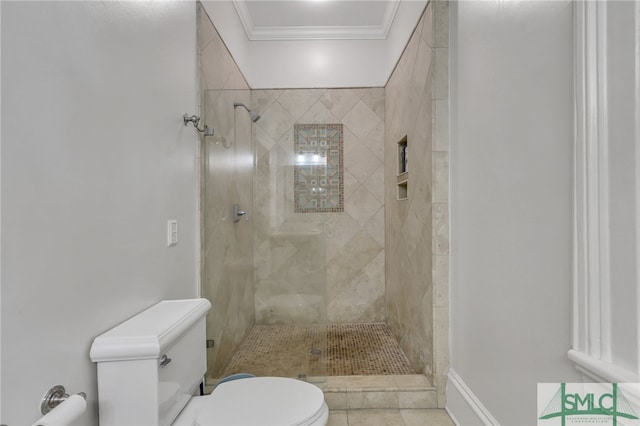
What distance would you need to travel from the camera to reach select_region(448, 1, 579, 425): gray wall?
1.03m

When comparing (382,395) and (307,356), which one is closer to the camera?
(382,395)

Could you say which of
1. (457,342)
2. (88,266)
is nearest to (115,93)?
(88,266)

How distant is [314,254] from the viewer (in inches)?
93.0

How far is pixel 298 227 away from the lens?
2391 mm

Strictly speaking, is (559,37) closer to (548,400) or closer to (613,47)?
(613,47)

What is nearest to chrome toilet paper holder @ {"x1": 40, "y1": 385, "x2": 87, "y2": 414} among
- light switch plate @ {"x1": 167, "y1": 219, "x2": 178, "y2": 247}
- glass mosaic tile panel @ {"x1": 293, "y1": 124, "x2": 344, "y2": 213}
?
light switch plate @ {"x1": 167, "y1": 219, "x2": 178, "y2": 247}

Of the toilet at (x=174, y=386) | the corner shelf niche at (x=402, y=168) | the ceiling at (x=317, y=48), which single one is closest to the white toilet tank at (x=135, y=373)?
the toilet at (x=174, y=386)

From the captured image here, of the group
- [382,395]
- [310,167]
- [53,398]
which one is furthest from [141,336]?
[310,167]

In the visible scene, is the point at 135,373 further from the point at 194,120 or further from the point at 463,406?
the point at 463,406

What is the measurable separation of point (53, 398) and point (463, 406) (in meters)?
1.63

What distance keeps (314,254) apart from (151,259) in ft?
3.87

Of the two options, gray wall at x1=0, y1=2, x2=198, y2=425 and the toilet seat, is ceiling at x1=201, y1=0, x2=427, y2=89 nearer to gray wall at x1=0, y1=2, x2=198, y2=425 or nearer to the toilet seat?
gray wall at x1=0, y1=2, x2=198, y2=425

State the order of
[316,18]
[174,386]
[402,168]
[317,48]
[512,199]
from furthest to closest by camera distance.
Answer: [317,48] → [316,18] → [402,168] → [512,199] → [174,386]

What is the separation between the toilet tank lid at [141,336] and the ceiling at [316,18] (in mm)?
2408
